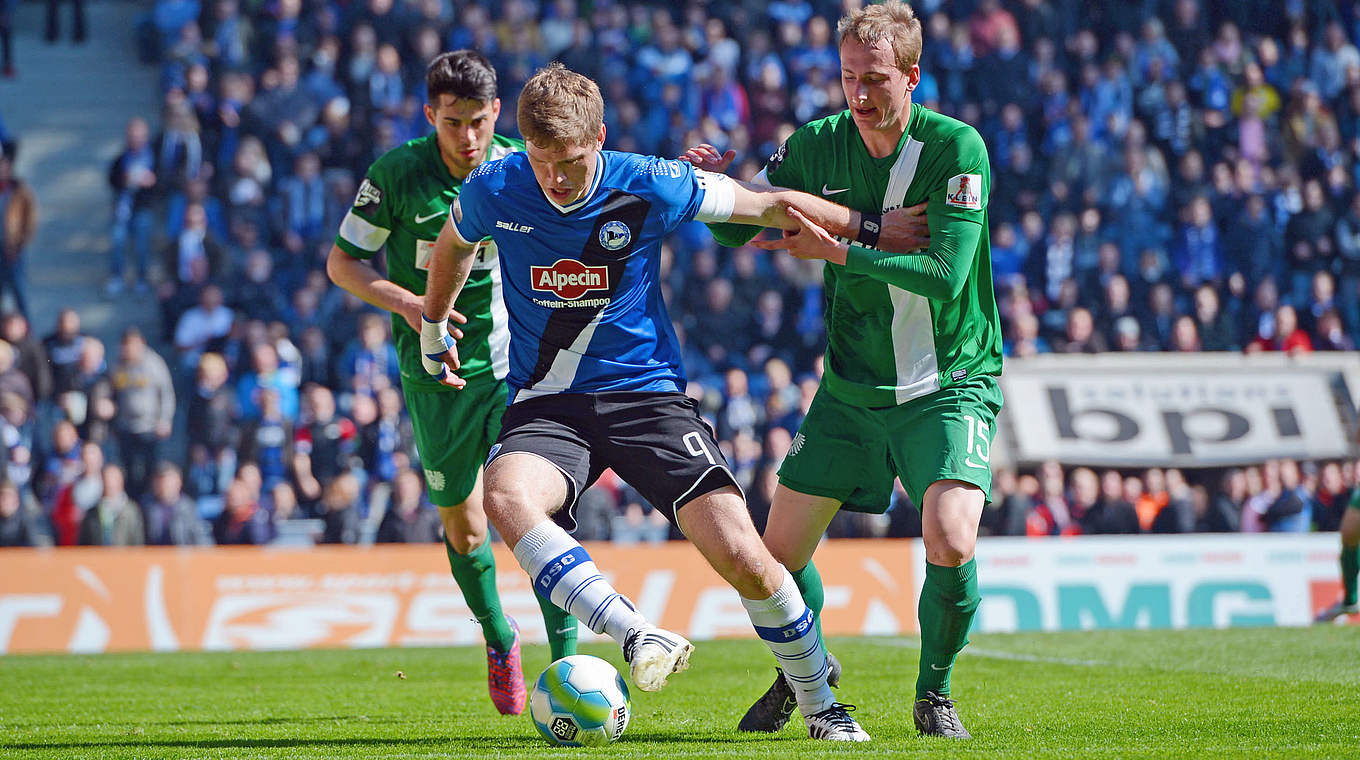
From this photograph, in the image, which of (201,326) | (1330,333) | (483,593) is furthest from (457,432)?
(1330,333)

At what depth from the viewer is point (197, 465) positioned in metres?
14.7

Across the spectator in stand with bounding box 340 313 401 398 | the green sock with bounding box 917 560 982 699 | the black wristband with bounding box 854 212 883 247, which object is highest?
the black wristband with bounding box 854 212 883 247

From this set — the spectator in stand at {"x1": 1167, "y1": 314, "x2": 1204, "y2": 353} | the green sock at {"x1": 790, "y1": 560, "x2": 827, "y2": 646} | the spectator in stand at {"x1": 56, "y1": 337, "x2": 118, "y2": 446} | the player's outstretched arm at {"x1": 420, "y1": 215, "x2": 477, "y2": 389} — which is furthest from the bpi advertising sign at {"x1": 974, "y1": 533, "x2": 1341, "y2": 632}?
the player's outstretched arm at {"x1": 420, "y1": 215, "x2": 477, "y2": 389}

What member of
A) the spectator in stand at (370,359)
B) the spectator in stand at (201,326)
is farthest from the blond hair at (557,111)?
the spectator in stand at (201,326)

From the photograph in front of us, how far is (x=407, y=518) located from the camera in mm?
13883

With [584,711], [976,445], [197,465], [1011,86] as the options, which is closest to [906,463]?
[976,445]

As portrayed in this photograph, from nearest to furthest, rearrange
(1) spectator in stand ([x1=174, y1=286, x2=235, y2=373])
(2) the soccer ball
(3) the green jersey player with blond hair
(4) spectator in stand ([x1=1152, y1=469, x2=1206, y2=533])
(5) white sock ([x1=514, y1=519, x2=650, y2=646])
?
(5) white sock ([x1=514, y1=519, x2=650, y2=646]) < (2) the soccer ball < (3) the green jersey player with blond hair < (4) spectator in stand ([x1=1152, y1=469, x2=1206, y2=533]) < (1) spectator in stand ([x1=174, y1=286, x2=235, y2=373])

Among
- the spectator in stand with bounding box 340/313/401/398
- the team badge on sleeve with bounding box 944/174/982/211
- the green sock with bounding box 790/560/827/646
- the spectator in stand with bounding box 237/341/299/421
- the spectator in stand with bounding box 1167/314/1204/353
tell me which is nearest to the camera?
the team badge on sleeve with bounding box 944/174/982/211

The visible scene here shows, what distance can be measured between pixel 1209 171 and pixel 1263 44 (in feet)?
7.83

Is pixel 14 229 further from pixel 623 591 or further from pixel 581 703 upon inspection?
pixel 581 703

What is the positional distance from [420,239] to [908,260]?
2.55m

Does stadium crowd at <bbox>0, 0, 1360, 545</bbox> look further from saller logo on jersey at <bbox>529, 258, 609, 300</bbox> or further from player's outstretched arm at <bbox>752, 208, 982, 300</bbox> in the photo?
player's outstretched arm at <bbox>752, 208, 982, 300</bbox>

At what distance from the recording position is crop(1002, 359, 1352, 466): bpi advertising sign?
654 inches

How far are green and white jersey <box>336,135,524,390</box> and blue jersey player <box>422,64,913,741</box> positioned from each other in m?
1.33
